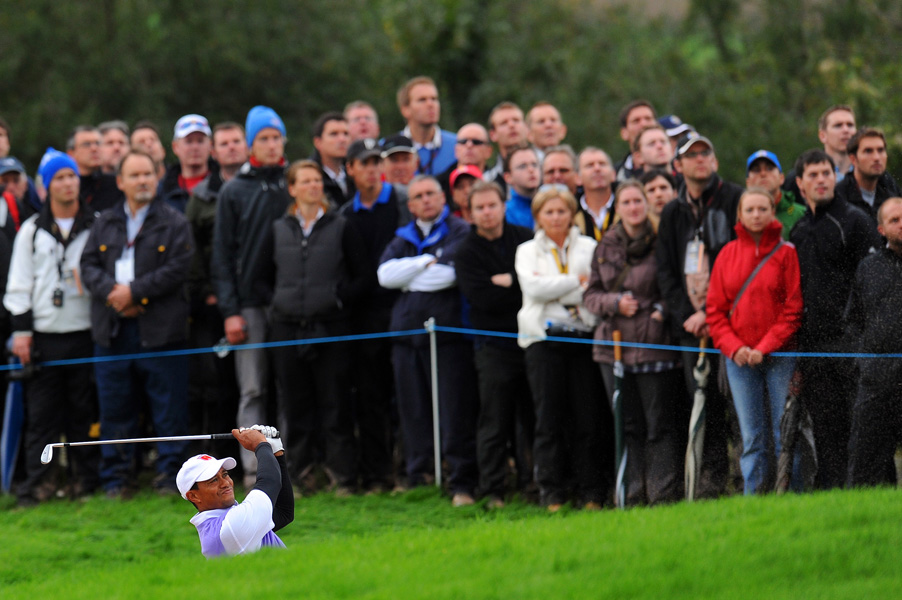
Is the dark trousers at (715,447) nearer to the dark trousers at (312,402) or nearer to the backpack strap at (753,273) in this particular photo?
the backpack strap at (753,273)

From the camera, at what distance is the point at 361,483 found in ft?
43.2

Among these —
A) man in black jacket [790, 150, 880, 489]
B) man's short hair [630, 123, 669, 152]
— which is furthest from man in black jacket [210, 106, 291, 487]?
man in black jacket [790, 150, 880, 489]

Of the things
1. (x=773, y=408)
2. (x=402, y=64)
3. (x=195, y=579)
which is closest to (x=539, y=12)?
(x=402, y=64)

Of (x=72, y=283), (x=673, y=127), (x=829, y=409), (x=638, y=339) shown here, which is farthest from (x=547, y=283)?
(x=72, y=283)

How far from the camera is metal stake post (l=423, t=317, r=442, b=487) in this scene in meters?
12.2

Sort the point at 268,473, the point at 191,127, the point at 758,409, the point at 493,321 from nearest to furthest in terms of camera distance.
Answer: the point at 268,473
the point at 758,409
the point at 493,321
the point at 191,127

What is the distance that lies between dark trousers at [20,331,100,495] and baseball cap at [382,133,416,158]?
351 cm

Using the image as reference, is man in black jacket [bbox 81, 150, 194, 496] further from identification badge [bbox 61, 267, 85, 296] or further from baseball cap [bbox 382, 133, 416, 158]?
baseball cap [bbox 382, 133, 416, 158]

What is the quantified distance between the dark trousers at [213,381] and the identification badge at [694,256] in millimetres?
5120

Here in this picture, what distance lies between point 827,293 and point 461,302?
3.62 metres

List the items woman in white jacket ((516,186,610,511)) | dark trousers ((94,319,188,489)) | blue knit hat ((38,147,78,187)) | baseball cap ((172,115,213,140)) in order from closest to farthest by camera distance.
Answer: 1. woman in white jacket ((516,186,610,511))
2. dark trousers ((94,319,188,489))
3. blue knit hat ((38,147,78,187))
4. baseball cap ((172,115,213,140))

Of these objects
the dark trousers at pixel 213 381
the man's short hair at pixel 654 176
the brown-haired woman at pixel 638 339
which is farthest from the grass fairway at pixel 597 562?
the dark trousers at pixel 213 381

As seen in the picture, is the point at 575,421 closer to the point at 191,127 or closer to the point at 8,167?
the point at 191,127

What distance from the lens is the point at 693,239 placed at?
10.9 meters
